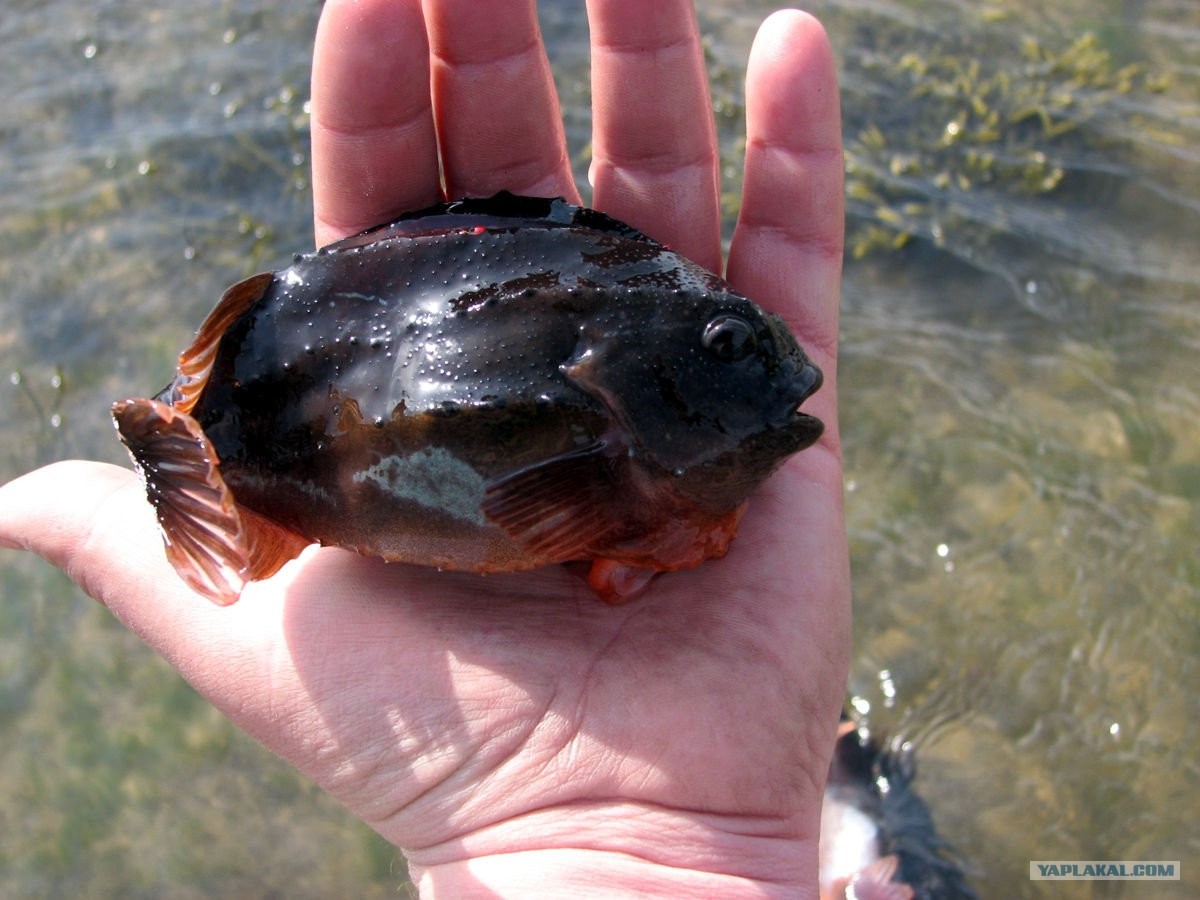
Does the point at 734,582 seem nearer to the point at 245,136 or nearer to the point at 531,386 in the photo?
the point at 531,386

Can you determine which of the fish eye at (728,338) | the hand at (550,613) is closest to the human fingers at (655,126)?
the hand at (550,613)

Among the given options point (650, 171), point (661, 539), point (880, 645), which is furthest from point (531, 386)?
point (880, 645)

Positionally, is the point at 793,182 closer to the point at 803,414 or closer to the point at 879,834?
the point at 803,414

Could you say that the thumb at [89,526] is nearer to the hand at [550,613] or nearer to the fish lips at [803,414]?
the hand at [550,613]

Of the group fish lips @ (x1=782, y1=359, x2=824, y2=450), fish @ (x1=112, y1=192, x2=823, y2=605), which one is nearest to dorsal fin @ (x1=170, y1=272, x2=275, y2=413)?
fish @ (x1=112, y1=192, x2=823, y2=605)

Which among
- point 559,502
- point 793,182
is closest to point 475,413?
point 559,502
